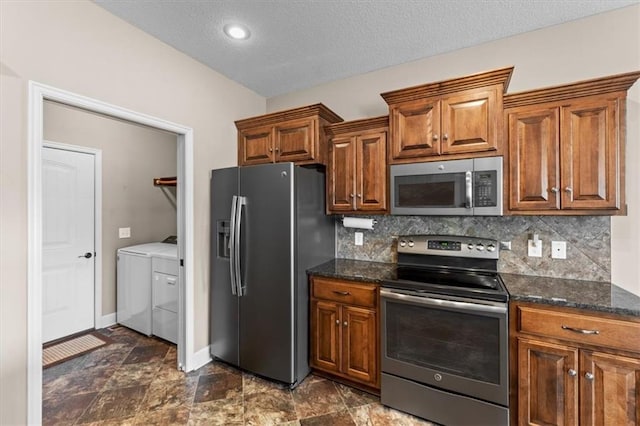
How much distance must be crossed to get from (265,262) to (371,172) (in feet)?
3.91

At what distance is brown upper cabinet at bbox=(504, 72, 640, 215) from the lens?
5.79 ft

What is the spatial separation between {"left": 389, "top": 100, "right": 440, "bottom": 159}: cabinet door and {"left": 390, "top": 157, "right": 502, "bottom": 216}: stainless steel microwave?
106mm

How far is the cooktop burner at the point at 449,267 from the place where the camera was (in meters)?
1.90

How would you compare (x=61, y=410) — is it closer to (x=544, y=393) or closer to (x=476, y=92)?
(x=544, y=393)

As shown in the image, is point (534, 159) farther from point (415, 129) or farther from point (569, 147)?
point (415, 129)

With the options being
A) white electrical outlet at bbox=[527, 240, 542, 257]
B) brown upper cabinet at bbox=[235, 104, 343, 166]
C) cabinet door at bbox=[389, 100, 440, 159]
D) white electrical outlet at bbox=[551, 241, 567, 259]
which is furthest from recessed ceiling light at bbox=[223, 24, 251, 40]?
white electrical outlet at bbox=[551, 241, 567, 259]

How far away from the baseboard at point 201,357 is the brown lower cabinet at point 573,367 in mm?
2483

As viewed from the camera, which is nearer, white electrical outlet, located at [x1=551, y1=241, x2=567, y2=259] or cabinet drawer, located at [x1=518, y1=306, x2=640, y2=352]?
cabinet drawer, located at [x1=518, y1=306, x2=640, y2=352]

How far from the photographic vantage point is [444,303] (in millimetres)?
1912

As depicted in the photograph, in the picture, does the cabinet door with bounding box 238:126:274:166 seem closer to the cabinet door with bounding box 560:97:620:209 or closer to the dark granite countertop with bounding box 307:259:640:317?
the dark granite countertop with bounding box 307:259:640:317

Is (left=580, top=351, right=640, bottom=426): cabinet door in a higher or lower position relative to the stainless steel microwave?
lower

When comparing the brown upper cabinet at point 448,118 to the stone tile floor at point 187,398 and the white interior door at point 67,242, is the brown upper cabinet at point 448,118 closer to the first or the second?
the stone tile floor at point 187,398

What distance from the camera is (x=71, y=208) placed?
11.1ft

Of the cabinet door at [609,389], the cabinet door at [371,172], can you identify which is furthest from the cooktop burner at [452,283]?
the cabinet door at [371,172]
